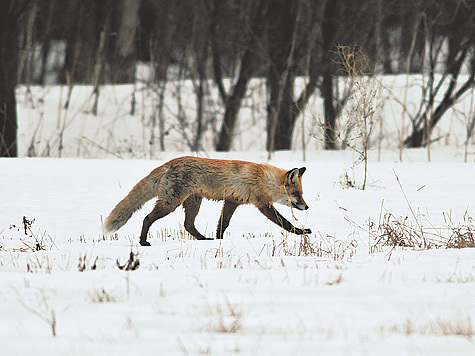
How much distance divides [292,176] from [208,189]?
1.02 meters

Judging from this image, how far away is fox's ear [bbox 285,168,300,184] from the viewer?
7.19 m

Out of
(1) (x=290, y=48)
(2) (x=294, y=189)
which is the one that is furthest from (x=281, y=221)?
(1) (x=290, y=48)

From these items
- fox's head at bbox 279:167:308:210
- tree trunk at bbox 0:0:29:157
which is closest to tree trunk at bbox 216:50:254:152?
tree trunk at bbox 0:0:29:157

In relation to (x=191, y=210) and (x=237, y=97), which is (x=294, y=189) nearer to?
(x=191, y=210)

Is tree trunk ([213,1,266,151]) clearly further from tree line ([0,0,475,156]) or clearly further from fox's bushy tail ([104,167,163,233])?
fox's bushy tail ([104,167,163,233])

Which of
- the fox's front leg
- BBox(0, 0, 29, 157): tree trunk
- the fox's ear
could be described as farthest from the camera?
BBox(0, 0, 29, 157): tree trunk

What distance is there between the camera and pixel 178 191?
6.64 m

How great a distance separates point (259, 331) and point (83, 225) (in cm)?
528

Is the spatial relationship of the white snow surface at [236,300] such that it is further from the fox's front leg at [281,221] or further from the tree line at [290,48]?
the tree line at [290,48]

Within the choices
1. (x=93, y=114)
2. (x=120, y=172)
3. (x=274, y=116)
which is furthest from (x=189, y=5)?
(x=120, y=172)

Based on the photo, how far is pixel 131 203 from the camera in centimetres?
669

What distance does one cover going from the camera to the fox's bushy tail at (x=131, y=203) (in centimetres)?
668

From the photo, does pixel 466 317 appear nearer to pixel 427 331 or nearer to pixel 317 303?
pixel 427 331

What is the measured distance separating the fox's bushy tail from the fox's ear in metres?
1.47
